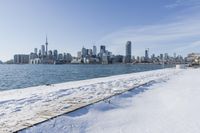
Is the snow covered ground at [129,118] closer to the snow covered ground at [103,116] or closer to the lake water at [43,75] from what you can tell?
the snow covered ground at [103,116]

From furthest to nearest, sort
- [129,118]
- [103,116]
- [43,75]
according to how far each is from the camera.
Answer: [43,75], [103,116], [129,118]

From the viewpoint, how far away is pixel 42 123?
645cm

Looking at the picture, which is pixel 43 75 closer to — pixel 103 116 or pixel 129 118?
pixel 103 116

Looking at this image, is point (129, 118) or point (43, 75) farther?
point (43, 75)

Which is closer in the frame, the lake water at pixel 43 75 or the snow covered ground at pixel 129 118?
the snow covered ground at pixel 129 118

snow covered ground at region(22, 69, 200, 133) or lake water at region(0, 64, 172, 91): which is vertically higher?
snow covered ground at region(22, 69, 200, 133)

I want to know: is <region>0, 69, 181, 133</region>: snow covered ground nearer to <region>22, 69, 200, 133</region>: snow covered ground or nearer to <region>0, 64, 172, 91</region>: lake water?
<region>22, 69, 200, 133</region>: snow covered ground

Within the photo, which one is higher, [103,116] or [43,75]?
[103,116]

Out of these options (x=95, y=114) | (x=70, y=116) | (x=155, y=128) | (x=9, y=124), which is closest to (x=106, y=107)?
(x=95, y=114)

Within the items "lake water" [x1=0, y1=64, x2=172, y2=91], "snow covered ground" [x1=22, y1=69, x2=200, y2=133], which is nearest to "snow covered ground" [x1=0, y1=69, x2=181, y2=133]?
"snow covered ground" [x1=22, y1=69, x2=200, y2=133]

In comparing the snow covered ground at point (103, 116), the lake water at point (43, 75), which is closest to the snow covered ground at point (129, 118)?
the snow covered ground at point (103, 116)

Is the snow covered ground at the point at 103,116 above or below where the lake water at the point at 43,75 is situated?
above

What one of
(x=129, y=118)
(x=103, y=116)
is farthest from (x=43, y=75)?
(x=129, y=118)

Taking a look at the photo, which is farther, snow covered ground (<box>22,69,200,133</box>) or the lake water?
the lake water
